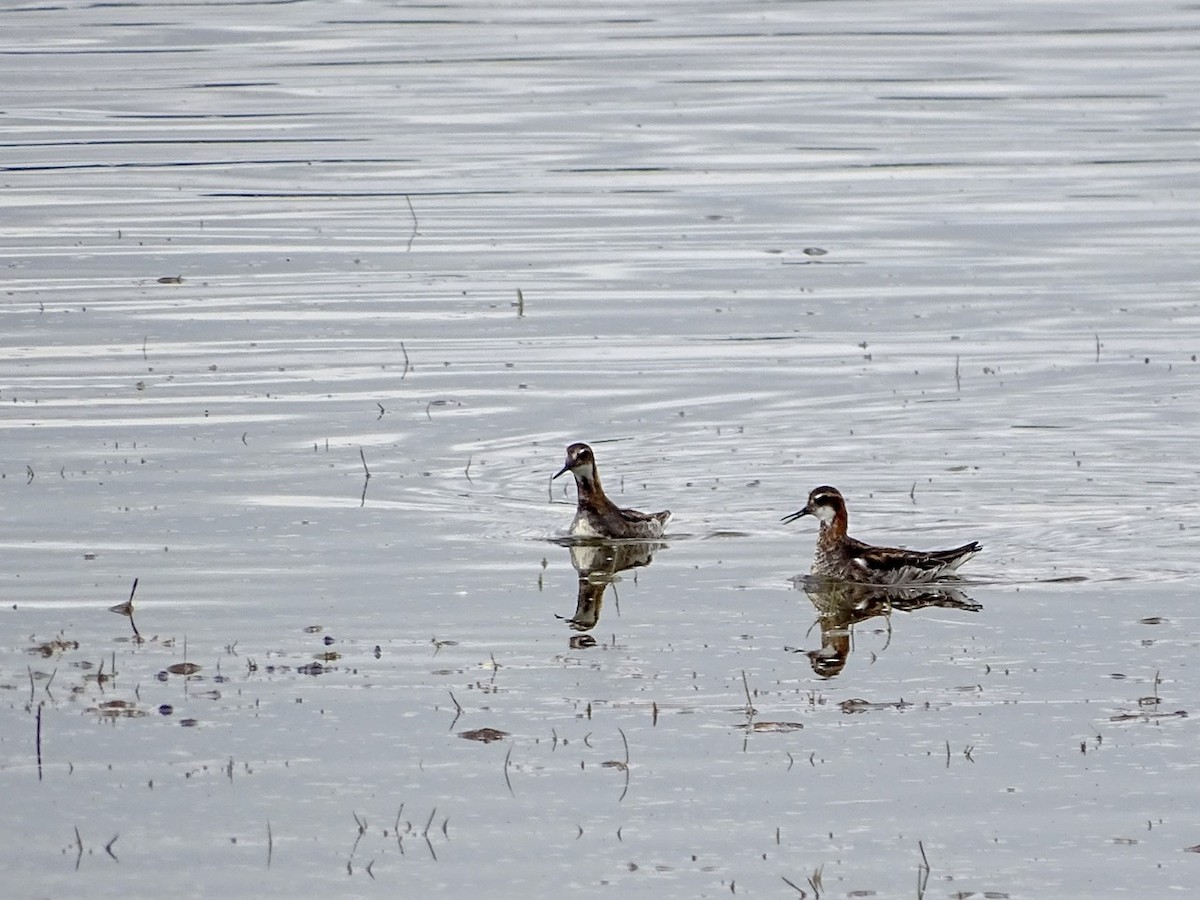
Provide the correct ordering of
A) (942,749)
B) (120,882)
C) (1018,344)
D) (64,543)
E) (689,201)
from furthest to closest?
1. (689,201)
2. (1018,344)
3. (64,543)
4. (942,749)
5. (120,882)

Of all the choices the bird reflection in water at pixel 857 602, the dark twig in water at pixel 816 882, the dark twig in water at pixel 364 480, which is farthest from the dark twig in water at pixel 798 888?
the dark twig in water at pixel 364 480

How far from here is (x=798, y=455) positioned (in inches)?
716

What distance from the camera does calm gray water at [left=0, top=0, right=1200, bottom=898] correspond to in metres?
10.2

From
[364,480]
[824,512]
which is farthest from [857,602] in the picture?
[364,480]

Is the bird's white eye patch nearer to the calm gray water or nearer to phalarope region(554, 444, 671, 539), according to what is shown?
the calm gray water

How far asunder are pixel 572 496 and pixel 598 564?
6.51 ft

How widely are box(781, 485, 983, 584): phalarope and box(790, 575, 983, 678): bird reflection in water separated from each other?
2.3 inches

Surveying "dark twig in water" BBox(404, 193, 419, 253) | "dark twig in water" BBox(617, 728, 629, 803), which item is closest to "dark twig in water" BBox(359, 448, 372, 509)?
"dark twig in water" BBox(617, 728, 629, 803)

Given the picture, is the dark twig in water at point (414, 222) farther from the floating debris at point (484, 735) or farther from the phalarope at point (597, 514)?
the floating debris at point (484, 735)

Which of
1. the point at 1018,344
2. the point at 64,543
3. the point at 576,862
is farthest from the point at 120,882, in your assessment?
the point at 1018,344

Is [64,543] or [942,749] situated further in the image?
[64,543]

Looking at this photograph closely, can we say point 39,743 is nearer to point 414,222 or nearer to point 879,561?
point 879,561

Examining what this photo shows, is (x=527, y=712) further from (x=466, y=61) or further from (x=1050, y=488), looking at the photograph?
(x=466, y=61)

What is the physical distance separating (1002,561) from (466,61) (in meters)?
34.0
